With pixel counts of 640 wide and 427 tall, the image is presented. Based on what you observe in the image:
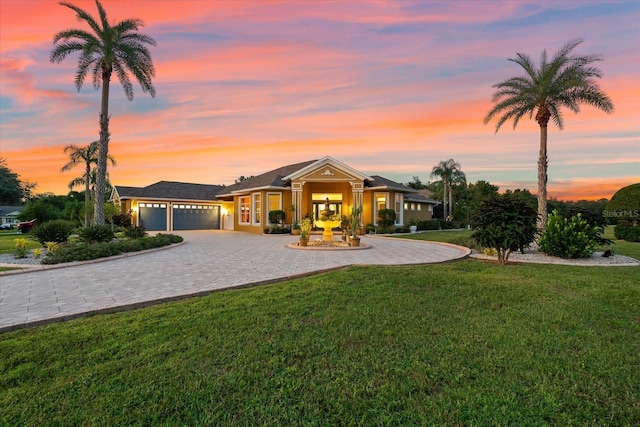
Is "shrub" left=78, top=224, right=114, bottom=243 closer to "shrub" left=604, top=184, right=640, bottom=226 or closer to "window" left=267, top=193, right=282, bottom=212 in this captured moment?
"window" left=267, top=193, right=282, bottom=212

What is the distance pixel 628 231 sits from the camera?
1930 cm

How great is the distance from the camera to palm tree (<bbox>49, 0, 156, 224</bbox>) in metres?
14.7

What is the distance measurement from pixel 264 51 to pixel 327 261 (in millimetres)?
9370

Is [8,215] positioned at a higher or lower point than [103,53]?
lower

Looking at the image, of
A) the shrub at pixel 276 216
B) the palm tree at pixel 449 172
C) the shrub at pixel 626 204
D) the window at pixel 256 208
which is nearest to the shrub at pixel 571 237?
the shrub at pixel 626 204

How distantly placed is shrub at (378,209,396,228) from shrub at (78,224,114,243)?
17.9 m

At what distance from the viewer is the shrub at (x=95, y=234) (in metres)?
12.8

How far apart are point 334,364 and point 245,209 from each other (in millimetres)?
24800

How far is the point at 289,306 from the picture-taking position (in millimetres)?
5109

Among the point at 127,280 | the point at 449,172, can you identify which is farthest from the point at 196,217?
the point at 449,172

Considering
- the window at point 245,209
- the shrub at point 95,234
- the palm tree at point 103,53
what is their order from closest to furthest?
the shrub at point 95,234 < the palm tree at point 103,53 < the window at point 245,209

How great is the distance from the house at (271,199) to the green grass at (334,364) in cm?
1741

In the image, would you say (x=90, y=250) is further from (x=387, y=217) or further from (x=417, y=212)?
(x=417, y=212)

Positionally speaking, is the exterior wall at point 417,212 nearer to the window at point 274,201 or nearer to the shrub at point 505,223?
the window at point 274,201
